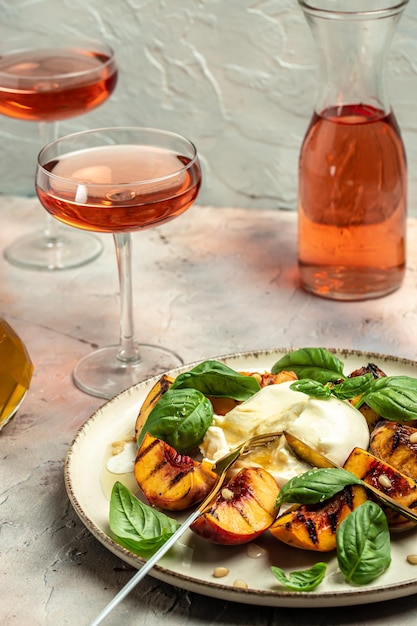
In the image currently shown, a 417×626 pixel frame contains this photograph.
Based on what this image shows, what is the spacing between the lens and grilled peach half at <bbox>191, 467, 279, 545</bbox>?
0.95 metres

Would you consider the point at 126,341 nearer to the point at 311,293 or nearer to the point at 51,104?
the point at 311,293

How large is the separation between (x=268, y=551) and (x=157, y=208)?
48 centimetres

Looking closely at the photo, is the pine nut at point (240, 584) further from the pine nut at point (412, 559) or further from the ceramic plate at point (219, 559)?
the pine nut at point (412, 559)

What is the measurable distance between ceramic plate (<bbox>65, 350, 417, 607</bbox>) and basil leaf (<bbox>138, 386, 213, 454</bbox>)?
7 centimetres

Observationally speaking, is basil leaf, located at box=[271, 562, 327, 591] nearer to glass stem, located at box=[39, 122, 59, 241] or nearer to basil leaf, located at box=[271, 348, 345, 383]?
basil leaf, located at box=[271, 348, 345, 383]

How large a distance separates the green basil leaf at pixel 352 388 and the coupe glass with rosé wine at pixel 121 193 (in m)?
0.33

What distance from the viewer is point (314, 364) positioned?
1.20m

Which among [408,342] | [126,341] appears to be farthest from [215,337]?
[408,342]

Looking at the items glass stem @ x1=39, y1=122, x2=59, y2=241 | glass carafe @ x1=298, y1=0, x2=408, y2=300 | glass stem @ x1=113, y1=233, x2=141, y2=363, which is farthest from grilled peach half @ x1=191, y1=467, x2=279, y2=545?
glass stem @ x1=39, y1=122, x2=59, y2=241

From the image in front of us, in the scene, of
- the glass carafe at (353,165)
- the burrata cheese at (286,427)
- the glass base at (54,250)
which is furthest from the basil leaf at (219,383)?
the glass base at (54,250)

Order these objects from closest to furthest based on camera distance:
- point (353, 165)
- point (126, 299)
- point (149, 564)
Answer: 1. point (149, 564)
2. point (126, 299)
3. point (353, 165)

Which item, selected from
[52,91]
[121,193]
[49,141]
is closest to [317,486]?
[121,193]

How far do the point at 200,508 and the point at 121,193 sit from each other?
1.46 ft

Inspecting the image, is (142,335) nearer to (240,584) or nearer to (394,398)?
(394,398)
